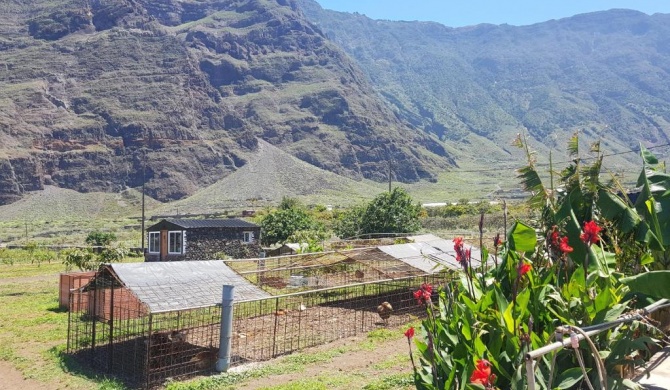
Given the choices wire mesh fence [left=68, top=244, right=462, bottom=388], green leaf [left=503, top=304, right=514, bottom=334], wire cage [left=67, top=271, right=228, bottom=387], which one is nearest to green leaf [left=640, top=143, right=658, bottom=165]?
green leaf [left=503, top=304, right=514, bottom=334]

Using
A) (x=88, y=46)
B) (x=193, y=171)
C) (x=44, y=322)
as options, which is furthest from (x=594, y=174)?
(x=88, y=46)

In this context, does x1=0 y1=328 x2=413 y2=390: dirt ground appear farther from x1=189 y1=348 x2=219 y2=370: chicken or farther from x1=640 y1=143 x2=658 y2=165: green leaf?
x1=640 y1=143 x2=658 y2=165: green leaf

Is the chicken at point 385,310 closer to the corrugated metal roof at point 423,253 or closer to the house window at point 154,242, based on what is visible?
the corrugated metal roof at point 423,253

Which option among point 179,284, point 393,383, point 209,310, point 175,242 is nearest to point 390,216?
point 175,242

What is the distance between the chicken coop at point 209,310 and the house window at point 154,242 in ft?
53.1

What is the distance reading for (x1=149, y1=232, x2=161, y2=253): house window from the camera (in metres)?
35.7

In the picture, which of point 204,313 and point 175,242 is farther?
point 175,242

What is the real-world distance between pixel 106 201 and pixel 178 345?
10353cm

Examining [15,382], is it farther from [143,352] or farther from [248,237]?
[248,237]

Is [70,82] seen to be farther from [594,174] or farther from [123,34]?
[594,174]

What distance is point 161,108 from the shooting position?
13412 centimetres

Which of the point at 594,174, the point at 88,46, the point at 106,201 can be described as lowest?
the point at 106,201

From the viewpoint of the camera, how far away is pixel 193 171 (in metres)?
123

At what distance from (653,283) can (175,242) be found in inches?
1287
